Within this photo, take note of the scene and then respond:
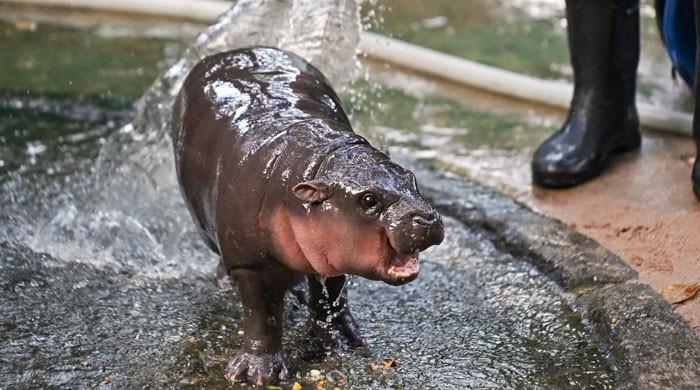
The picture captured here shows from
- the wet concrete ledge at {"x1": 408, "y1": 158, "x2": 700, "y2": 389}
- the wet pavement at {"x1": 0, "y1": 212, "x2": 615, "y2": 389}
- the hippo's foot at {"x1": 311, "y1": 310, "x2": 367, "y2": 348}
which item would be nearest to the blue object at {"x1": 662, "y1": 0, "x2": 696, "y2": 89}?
the wet concrete ledge at {"x1": 408, "y1": 158, "x2": 700, "y2": 389}

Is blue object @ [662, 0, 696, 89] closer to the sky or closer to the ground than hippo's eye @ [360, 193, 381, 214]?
closer to the ground

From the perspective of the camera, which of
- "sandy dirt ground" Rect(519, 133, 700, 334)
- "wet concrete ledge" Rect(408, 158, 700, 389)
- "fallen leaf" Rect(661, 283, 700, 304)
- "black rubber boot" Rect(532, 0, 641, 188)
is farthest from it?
"black rubber boot" Rect(532, 0, 641, 188)

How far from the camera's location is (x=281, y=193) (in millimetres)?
2562

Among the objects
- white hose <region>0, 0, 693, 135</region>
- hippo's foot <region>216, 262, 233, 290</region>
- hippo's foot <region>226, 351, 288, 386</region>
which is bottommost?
white hose <region>0, 0, 693, 135</region>

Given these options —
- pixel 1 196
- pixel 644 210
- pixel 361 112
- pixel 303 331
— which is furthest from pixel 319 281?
pixel 361 112

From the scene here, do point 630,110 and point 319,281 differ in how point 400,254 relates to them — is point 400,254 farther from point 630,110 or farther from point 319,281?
point 630,110

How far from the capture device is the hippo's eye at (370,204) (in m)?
2.37

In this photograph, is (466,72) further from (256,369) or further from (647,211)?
(256,369)

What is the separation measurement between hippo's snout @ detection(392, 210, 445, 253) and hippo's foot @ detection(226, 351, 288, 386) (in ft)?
2.19

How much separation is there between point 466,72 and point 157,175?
205 centimetres

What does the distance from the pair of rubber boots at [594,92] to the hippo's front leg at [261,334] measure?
1702 millimetres

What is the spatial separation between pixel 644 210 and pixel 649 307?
33.2 inches

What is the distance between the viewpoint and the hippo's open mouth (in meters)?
2.41

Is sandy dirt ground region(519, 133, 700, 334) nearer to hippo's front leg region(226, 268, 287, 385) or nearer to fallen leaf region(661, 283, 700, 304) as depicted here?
fallen leaf region(661, 283, 700, 304)
